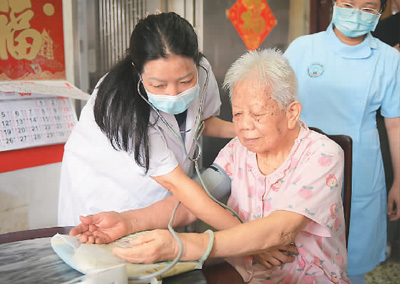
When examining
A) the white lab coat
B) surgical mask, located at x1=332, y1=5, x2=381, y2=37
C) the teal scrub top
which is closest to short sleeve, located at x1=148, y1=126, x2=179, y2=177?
the white lab coat

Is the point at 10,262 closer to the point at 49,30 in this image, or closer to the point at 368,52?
the point at 49,30

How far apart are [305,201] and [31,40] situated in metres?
1.52

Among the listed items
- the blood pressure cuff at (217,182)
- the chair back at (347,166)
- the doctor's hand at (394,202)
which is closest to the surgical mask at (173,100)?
the blood pressure cuff at (217,182)

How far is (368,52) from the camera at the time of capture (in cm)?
167

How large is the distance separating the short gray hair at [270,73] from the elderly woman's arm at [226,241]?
33 cm

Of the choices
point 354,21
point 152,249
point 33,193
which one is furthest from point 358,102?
point 33,193

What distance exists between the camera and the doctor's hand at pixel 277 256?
46.1 inches

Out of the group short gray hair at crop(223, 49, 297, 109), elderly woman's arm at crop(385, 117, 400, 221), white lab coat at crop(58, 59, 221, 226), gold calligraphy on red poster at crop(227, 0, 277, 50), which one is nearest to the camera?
short gray hair at crop(223, 49, 297, 109)

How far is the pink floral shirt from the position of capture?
1.10 meters

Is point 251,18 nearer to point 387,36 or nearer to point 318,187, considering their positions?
point 387,36

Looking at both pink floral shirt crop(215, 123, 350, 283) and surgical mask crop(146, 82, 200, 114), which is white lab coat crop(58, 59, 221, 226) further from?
pink floral shirt crop(215, 123, 350, 283)

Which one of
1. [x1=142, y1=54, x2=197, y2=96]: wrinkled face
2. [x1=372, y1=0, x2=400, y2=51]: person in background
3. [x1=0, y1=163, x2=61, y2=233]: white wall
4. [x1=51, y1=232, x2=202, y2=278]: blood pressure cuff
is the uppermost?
[x1=372, y1=0, x2=400, y2=51]: person in background

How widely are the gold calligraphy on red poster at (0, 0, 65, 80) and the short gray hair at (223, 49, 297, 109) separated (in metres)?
1.17

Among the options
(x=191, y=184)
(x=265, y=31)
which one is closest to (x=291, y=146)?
(x=191, y=184)
